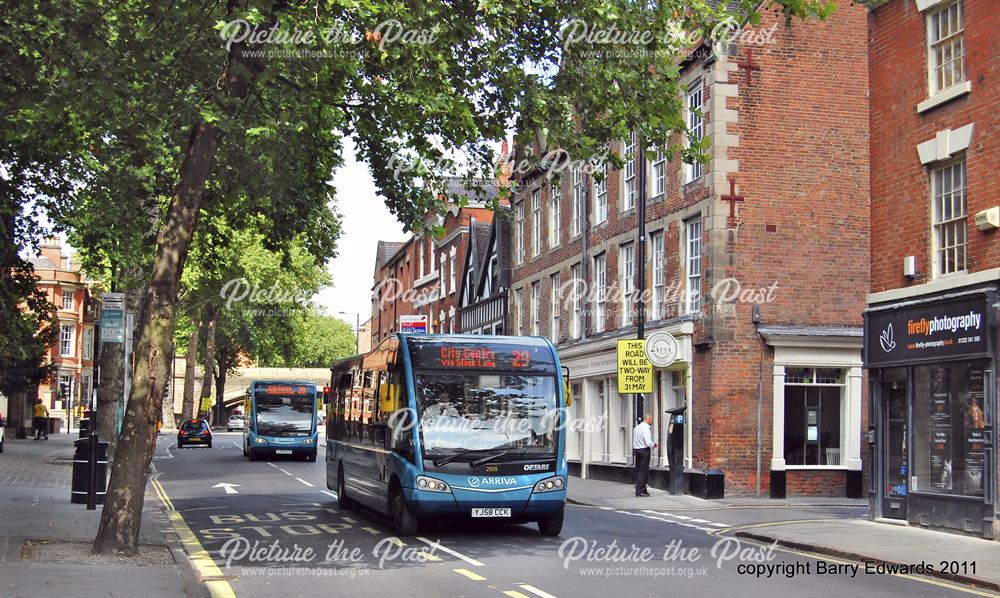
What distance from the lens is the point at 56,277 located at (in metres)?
90.8

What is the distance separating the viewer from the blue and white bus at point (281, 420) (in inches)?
1610

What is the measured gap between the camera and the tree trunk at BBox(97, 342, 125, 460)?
111 feet

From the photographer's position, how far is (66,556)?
42.4 ft

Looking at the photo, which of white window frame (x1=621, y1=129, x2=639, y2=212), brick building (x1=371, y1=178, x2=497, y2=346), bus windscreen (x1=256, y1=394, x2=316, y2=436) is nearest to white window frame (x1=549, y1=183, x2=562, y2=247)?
white window frame (x1=621, y1=129, x2=639, y2=212)

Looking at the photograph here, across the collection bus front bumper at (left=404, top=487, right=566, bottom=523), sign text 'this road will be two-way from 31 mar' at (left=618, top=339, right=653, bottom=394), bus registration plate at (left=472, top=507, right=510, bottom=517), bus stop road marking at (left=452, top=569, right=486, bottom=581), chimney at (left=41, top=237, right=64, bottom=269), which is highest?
chimney at (left=41, top=237, right=64, bottom=269)

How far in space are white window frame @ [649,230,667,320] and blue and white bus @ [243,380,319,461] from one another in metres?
16.1

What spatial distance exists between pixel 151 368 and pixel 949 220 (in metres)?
12.0

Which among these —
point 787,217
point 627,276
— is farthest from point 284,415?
point 787,217

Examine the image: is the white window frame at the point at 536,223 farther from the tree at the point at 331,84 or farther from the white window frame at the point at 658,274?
the tree at the point at 331,84

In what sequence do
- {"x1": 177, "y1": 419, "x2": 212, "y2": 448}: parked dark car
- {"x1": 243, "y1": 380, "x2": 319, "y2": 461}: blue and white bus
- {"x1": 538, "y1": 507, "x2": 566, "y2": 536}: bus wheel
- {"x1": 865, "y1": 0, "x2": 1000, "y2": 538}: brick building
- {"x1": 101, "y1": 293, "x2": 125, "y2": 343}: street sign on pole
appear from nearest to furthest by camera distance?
1. {"x1": 538, "y1": 507, "x2": 566, "y2": 536}: bus wheel
2. {"x1": 865, "y1": 0, "x2": 1000, "y2": 538}: brick building
3. {"x1": 101, "y1": 293, "x2": 125, "y2": 343}: street sign on pole
4. {"x1": 243, "y1": 380, "x2": 319, "y2": 461}: blue and white bus
5. {"x1": 177, "y1": 419, "x2": 212, "y2": 448}: parked dark car

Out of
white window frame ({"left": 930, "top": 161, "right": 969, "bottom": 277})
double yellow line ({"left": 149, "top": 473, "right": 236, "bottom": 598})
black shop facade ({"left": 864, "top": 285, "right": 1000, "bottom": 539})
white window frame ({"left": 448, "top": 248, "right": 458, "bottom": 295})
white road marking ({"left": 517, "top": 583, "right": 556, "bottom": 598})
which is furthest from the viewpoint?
white window frame ({"left": 448, "top": 248, "right": 458, "bottom": 295})

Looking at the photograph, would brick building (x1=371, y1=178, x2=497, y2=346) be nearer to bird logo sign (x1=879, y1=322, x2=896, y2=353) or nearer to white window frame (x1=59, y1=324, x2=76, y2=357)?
white window frame (x1=59, y1=324, x2=76, y2=357)

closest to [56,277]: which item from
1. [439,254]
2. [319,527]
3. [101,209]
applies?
[439,254]

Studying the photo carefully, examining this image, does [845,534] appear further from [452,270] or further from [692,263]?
[452,270]
